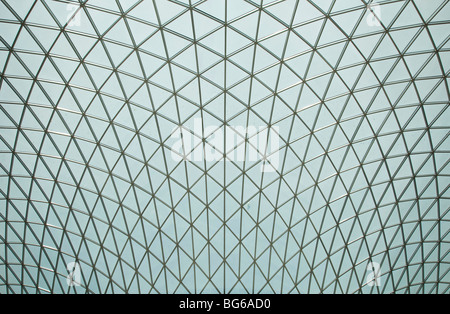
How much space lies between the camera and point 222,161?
30.3m

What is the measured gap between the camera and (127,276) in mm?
34062

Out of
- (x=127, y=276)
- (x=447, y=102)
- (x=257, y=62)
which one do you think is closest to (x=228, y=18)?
(x=257, y=62)

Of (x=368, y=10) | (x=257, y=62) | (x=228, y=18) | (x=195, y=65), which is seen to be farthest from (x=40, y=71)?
(x=368, y=10)

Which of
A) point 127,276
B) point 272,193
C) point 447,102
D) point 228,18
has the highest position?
point 228,18

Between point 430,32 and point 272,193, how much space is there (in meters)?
16.3

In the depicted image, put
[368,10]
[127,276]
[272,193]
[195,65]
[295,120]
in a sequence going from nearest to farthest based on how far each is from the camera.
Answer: [368,10], [195,65], [295,120], [272,193], [127,276]

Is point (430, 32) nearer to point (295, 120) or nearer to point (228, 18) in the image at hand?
point (295, 120)

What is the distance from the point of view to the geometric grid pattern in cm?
2384

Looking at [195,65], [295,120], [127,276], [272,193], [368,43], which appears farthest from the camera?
[127,276]

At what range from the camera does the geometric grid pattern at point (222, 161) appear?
2384 centimetres

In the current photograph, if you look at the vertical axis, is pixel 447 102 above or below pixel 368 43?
below
